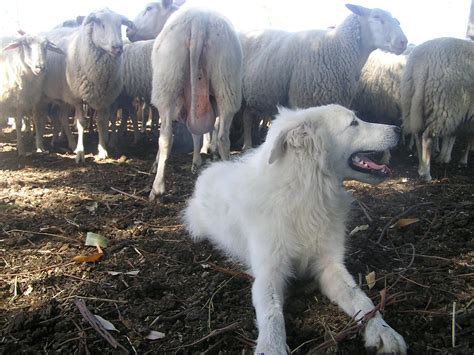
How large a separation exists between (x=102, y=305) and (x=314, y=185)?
1.54 m

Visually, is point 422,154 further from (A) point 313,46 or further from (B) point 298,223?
(B) point 298,223

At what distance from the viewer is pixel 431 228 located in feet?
12.7

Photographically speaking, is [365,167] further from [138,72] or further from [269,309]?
[138,72]

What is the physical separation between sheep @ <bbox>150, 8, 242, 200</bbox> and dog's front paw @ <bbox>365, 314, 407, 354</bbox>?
10.9 feet

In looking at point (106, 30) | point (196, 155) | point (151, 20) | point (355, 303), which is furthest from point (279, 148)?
point (151, 20)

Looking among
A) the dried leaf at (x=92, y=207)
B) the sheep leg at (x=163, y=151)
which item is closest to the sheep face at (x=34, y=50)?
the sheep leg at (x=163, y=151)

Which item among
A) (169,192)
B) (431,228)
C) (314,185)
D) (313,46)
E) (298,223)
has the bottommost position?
(169,192)

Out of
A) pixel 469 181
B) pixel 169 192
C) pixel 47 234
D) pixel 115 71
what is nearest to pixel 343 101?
pixel 469 181

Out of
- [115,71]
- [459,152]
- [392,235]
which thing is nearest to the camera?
[392,235]

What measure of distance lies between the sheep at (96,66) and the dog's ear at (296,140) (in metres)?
5.48

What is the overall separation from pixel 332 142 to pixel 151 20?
23.9 ft

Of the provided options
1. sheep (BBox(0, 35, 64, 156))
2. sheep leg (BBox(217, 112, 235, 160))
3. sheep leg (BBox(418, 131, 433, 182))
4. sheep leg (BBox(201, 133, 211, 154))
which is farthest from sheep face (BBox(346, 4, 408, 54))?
sheep (BBox(0, 35, 64, 156))

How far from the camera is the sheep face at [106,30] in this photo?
770 centimetres

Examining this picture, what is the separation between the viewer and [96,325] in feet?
8.48
